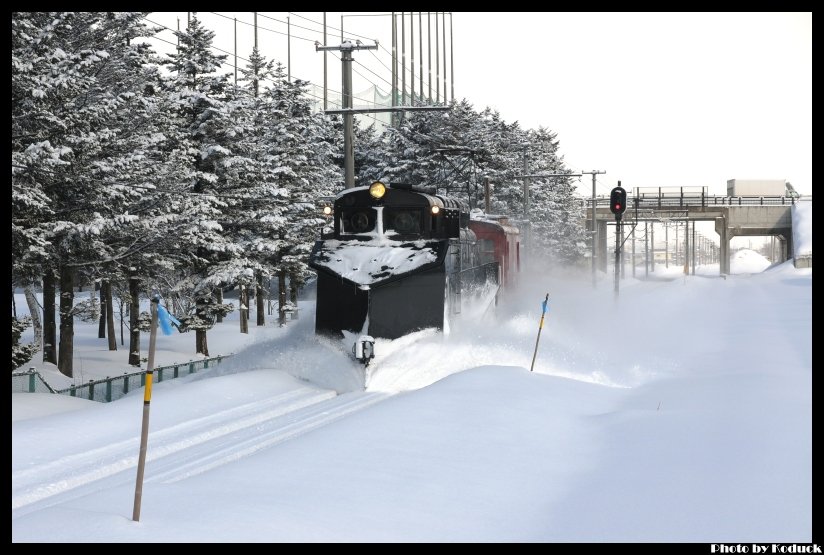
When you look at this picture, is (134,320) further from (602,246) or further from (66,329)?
(602,246)

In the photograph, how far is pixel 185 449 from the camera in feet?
46.5

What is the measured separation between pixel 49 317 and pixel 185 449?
1622cm

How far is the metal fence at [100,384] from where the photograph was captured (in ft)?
66.3

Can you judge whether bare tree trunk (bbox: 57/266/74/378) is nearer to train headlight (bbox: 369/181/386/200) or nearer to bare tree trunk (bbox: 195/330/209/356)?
bare tree trunk (bbox: 195/330/209/356)

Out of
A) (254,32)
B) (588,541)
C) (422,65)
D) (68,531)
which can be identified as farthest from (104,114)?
(422,65)

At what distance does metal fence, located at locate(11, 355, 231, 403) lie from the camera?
2022cm

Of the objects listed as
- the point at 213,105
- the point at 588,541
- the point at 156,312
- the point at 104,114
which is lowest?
the point at 588,541

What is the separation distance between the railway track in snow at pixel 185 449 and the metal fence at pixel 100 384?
556 centimetres

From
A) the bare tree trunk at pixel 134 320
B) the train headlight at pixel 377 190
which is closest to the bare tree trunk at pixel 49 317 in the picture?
the bare tree trunk at pixel 134 320

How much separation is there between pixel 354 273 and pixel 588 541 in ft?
38.2

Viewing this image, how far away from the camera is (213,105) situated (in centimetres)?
3400

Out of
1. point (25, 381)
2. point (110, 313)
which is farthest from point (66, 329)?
point (25, 381)

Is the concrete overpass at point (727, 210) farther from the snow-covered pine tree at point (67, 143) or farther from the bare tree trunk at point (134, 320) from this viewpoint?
the snow-covered pine tree at point (67, 143)
